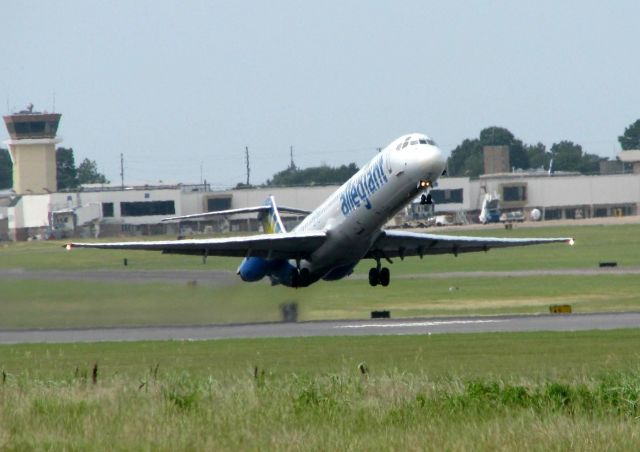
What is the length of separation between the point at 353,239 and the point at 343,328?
4470mm

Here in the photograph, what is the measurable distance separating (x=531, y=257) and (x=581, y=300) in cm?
4194

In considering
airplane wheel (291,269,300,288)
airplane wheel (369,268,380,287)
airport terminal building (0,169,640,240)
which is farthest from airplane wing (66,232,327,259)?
airport terminal building (0,169,640,240)

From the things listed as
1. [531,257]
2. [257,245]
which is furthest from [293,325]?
[531,257]

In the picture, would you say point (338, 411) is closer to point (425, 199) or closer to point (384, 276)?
point (425, 199)

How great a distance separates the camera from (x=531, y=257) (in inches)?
4114

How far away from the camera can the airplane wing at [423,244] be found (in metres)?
54.9

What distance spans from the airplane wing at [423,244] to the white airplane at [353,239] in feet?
0.13

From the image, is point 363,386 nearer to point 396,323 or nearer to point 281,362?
point 281,362

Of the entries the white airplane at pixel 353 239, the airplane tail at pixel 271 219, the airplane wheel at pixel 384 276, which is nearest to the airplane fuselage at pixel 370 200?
the white airplane at pixel 353 239

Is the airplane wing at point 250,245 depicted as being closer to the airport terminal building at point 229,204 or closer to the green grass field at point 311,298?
the green grass field at point 311,298

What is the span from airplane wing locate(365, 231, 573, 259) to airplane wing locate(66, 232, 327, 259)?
9.11ft

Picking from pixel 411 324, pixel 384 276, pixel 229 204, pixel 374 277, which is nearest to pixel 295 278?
pixel 374 277

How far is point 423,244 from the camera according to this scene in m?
56.6

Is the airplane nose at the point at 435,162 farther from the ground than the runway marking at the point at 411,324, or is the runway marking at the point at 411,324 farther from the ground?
the airplane nose at the point at 435,162
